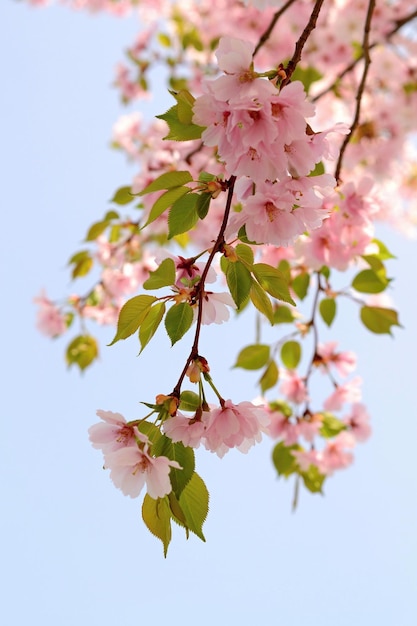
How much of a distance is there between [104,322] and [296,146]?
4.91 ft

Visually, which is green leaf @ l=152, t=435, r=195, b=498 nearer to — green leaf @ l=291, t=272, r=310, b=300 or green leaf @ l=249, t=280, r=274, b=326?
green leaf @ l=249, t=280, r=274, b=326

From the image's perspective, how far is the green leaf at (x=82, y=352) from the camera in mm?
1936

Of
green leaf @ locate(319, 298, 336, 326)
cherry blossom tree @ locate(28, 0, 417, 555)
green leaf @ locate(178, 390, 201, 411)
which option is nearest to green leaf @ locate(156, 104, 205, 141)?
cherry blossom tree @ locate(28, 0, 417, 555)

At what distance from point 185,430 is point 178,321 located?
0.13m

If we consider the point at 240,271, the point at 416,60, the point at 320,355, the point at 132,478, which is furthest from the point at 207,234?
the point at 416,60

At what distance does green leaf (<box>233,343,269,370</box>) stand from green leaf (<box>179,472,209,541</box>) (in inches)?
33.4

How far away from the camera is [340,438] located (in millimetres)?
1889

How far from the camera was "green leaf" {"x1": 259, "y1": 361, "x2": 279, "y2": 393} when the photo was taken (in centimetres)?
156

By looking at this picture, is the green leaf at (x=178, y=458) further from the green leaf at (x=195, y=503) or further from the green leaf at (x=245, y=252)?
the green leaf at (x=245, y=252)

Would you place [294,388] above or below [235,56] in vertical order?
above

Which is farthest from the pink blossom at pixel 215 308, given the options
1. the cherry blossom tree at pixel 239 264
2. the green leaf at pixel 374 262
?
the green leaf at pixel 374 262

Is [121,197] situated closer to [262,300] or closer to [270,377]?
[270,377]

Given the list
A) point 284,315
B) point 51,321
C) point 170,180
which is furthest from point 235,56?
point 51,321

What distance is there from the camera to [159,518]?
673mm
